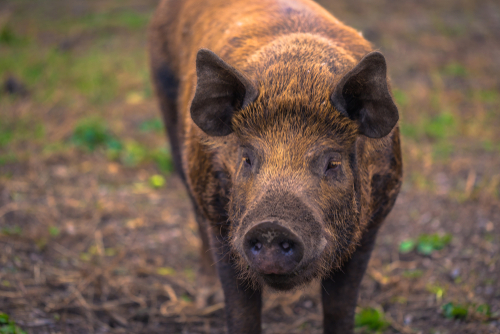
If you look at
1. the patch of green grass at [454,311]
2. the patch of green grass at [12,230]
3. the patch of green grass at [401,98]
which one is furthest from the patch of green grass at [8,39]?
the patch of green grass at [454,311]

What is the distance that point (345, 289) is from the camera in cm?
326

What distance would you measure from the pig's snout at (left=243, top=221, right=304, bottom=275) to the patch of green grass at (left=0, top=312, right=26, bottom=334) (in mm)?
1870

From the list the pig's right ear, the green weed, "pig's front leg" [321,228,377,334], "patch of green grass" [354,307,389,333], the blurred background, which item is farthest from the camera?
Answer: the green weed

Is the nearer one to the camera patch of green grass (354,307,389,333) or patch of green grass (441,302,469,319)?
patch of green grass (441,302,469,319)

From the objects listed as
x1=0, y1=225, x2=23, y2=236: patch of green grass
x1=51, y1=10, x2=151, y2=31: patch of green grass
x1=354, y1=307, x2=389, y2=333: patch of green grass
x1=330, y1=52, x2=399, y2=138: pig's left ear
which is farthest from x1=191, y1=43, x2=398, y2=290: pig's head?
x1=51, y1=10, x2=151, y2=31: patch of green grass

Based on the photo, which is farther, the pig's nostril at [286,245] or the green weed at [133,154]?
the green weed at [133,154]

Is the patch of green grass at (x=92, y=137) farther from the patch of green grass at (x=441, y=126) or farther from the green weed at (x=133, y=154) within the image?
the patch of green grass at (x=441, y=126)

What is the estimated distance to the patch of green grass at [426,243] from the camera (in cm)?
486

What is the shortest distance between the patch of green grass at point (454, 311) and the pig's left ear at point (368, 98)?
187cm

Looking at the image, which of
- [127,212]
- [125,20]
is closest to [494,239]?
[127,212]

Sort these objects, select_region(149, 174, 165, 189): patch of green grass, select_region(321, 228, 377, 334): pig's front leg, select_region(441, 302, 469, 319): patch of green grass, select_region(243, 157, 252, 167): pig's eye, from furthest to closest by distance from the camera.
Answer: select_region(149, 174, 165, 189): patch of green grass < select_region(441, 302, 469, 319): patch of green grass < select_region(321, 228, 377, 334): pig's front leg < select_region(243, 157, 252, 167): pig's eye

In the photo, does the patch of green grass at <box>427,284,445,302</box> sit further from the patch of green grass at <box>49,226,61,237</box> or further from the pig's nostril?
the patch of green grass at <box>49,226,61,237</box>

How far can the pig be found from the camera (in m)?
2.41

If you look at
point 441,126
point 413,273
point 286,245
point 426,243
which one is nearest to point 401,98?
point 441,126
